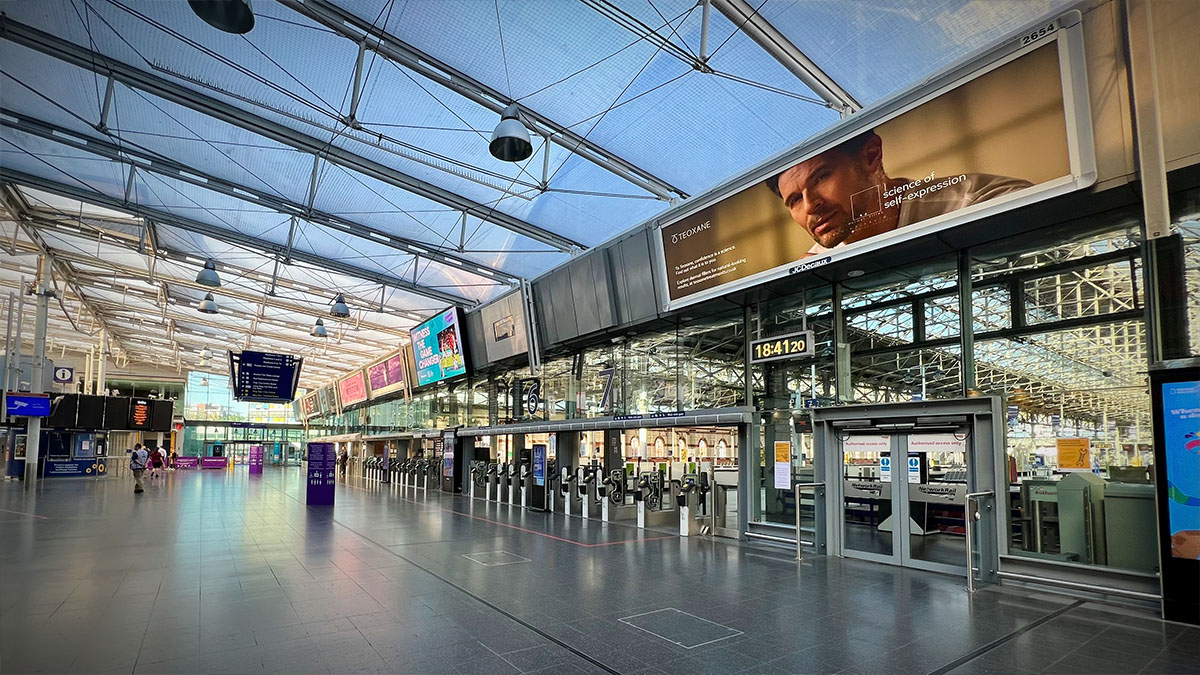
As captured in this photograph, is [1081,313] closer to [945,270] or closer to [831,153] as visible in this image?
[945,270]

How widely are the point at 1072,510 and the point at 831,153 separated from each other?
5.06 metres

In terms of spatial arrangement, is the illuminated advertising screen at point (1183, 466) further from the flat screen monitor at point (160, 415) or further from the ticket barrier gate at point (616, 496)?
the flat screen monitor at point (160, 415)

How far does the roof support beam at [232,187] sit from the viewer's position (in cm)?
1234

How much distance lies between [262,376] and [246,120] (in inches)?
755

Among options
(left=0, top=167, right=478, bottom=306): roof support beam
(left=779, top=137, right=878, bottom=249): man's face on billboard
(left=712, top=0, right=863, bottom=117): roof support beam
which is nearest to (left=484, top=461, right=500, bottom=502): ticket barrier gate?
(left=0, top=167, right=478, bottom=306): roof support beam

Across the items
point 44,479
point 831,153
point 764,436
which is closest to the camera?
point 831,153

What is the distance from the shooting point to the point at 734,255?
33.3 ft

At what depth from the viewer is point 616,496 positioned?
14.2m

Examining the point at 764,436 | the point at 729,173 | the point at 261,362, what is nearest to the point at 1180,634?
the point at 764,436

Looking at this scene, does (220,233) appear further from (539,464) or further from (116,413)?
(116,413)

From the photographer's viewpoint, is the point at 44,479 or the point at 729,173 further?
the point at 44,479

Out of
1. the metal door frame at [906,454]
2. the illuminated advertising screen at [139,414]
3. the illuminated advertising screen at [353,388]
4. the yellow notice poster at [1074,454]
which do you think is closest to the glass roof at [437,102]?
the metal door frame at [906,454]

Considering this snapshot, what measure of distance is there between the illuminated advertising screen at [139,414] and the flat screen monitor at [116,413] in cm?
24

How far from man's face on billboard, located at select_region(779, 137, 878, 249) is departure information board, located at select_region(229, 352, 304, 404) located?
25238 millimetres
